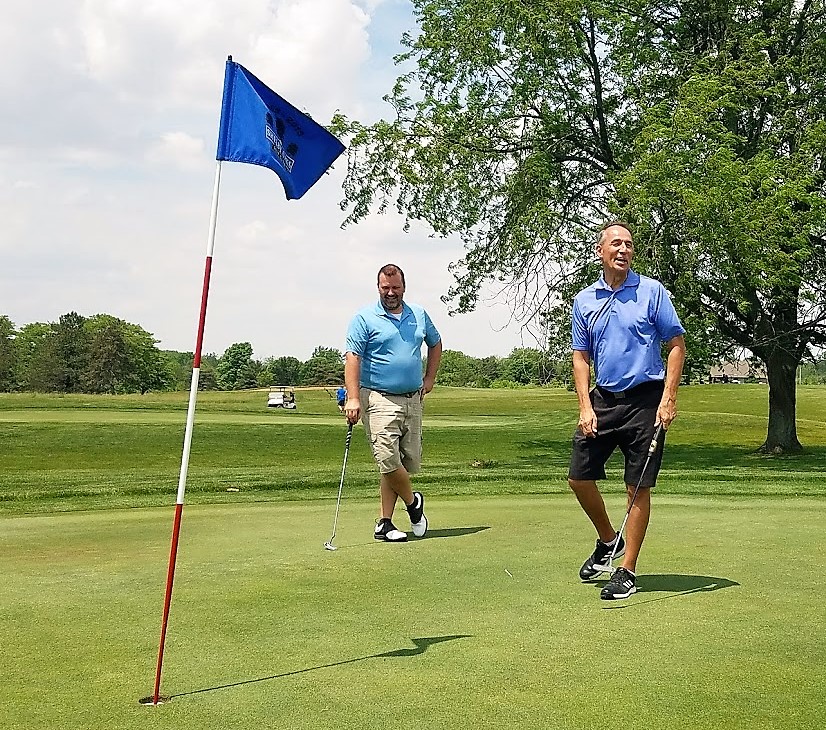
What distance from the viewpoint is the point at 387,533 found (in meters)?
6.99

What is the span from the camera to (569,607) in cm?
473

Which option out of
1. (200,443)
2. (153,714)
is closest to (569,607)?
(153,714)

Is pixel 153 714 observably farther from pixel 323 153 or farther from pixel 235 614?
pixel 323 153

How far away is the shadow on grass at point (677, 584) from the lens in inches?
199

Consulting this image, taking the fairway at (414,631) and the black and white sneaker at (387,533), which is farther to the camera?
the black and white sneaker at (387,533)

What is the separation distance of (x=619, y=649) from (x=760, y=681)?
609mm

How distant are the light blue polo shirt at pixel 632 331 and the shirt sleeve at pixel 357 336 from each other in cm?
216

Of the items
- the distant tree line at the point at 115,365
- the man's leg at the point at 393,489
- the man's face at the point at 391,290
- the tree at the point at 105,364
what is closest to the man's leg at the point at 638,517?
the man's leg at the point at 393,489

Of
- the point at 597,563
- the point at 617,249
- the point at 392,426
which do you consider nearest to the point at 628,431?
the point at 597,563

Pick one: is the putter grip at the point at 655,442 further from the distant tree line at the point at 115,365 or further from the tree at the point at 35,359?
the tree at the point at 35,359

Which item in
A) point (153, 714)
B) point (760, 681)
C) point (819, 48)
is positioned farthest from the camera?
point (819, 48)

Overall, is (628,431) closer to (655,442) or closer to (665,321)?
(655,442)

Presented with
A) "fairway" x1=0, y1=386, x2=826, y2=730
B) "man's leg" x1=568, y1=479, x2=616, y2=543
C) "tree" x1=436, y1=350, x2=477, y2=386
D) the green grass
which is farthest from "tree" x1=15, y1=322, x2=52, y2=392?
"man's leg" x1=568, y1=479, x2=616, y2=543

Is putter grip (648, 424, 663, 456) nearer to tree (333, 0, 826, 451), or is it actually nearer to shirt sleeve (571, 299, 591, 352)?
shirt sleeve (571, 299, 591, 352)
